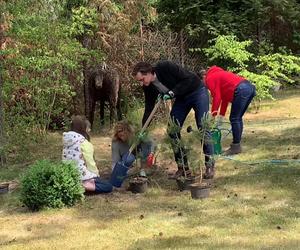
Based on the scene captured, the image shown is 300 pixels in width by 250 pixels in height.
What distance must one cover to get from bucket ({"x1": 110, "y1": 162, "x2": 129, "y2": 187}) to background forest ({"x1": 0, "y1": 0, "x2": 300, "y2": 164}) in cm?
258

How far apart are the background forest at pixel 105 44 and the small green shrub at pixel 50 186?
9.13ft

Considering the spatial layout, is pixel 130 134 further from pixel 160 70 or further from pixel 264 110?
pixel 264 110

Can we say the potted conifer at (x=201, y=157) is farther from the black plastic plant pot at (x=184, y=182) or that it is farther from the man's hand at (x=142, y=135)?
the man's hand at (x=142, y=135)

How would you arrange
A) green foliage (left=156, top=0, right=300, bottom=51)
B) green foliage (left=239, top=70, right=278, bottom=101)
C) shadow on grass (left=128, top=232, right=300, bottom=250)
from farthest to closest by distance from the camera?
1. green foliage (left=156, top=0, right=300, bottom=51)
2. green foliage (left=239, top=70, right=278, bottom=101)
3. shadow on grass (left=128, top=232, right=300, bottom=250)

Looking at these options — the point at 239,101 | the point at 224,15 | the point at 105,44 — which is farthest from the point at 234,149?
the point at 224,15

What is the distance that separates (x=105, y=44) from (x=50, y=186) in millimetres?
6778

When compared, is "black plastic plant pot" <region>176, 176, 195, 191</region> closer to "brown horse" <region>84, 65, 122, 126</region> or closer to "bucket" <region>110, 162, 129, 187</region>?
"bucket" <region>110, 162, 129, 187</region>

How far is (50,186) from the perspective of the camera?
623 centimetres

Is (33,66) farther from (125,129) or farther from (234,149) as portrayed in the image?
(234,149)

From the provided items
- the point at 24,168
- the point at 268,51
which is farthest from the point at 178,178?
the point at 268,51

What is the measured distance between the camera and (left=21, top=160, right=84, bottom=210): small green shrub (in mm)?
6199

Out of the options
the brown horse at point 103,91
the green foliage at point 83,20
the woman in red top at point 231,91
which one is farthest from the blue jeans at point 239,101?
the green foliage at point 83,20

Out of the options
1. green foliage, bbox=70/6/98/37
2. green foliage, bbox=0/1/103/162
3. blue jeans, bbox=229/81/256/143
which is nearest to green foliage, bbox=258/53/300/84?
green foliage, bbox=70/6/98/37

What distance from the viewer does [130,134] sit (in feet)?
23.8
